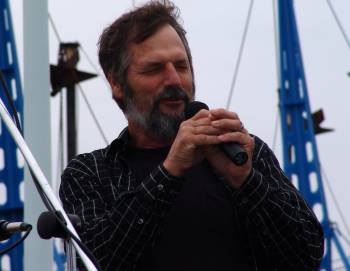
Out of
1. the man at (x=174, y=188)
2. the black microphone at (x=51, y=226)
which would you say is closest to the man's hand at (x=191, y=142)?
the man at (x=174, y=188)

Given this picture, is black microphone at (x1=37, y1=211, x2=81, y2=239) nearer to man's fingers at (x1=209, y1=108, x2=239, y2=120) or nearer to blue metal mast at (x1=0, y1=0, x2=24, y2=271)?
man's fingers at (x1=209, y1=108, x2=239, y2=120)

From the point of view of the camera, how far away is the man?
7.69 ft

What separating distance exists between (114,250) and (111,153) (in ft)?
1.41

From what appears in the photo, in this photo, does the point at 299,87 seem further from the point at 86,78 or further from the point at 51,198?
the point at 51,198

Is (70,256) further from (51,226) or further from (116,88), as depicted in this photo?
(116,88)

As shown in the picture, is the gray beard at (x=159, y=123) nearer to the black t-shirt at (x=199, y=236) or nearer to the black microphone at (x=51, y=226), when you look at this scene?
the black t-shirt at (x=199, y=236)

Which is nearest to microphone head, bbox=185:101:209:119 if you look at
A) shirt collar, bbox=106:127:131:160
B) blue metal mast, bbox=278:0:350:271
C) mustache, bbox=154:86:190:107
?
mustache, bbox=154:86:190:107

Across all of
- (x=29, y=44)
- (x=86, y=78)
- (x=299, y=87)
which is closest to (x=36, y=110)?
(x=29, y=44)

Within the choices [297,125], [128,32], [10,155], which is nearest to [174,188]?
[128,32]

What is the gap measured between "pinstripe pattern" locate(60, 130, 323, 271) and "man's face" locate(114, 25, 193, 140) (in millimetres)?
197

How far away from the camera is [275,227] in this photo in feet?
7.84

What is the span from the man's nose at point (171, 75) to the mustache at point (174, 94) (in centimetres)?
2

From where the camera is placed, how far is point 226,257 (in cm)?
243

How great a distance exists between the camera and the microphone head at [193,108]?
246cm
